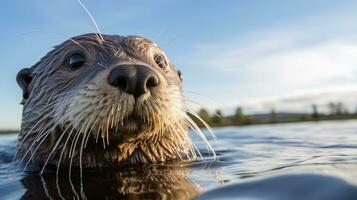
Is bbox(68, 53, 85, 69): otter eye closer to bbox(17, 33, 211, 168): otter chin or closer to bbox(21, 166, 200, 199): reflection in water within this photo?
bbox(17, 33, 211, 168): otter chin

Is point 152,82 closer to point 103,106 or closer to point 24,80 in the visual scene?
point 103,106

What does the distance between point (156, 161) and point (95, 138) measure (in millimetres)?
728

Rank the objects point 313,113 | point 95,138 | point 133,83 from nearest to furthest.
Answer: point 133,83 < point 95,138 < point 313,113

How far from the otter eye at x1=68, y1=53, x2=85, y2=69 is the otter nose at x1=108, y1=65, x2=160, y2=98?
1062 millimetres

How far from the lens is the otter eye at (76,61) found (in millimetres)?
4609

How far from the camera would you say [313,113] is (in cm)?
3709

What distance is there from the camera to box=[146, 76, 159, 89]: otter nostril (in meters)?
3.60

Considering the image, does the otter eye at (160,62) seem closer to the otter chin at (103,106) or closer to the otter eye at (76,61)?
the otter chin at (103,106)

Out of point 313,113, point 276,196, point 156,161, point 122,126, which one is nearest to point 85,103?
point 122,126

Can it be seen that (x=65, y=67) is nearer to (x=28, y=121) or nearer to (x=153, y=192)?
(x=28, y=121)

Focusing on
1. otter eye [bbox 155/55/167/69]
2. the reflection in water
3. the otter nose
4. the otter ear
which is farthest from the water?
otter eye [bbox 155/55/167/69]

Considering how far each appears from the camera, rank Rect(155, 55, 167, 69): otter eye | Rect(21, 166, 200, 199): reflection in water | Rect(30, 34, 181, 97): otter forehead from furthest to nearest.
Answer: Rect(155, 55, 167, 69): otter eye
Rect(30, 34, 181, 97): otter forehead
Rect(21, 166, 200, 199): reflection in water

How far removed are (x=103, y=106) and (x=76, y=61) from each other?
113cm

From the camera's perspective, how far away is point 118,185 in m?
3.40
